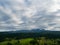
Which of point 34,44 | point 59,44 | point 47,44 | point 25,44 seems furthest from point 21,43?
point 59,44

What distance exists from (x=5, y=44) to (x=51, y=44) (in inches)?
739

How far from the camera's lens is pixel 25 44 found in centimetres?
6950

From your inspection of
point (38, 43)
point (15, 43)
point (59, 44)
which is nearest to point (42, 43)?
point (38, 43)

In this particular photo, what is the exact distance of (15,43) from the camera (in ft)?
233

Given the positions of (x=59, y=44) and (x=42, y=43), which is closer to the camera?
(x=42, y=43)

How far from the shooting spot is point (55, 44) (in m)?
Result: 70.1

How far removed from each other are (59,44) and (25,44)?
13.8 m

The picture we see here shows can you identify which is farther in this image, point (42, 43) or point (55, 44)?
point (55, 44)

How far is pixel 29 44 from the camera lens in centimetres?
6844

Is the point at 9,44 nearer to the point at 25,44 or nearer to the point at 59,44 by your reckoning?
the point at 25,44

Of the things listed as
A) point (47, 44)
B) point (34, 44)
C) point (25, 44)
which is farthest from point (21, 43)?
point (47, 44)

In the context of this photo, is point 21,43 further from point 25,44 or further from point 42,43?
point 42,43

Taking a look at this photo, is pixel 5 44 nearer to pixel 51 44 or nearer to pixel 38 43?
pixel 38 43

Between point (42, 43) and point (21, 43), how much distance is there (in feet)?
36.9
